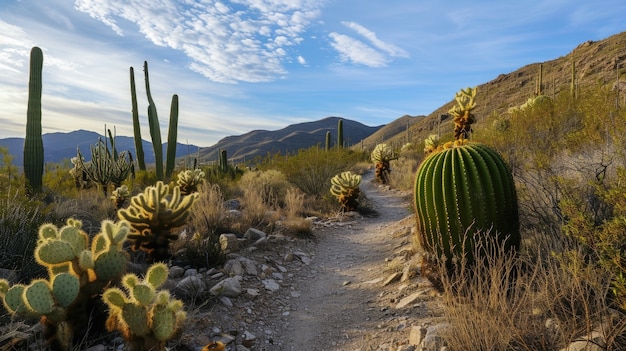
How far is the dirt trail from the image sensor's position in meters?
3.77

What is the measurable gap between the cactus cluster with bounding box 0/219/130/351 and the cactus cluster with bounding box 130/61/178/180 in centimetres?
1112

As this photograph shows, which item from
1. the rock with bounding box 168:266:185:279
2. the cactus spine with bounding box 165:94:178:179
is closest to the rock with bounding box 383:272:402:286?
the rock with bounding box 168:266:185:279

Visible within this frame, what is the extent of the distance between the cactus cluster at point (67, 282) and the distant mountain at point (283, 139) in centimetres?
9352

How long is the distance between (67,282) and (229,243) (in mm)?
2994

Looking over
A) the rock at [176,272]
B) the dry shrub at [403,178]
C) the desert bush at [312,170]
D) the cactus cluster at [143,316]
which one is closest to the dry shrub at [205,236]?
the rock at [176,272]

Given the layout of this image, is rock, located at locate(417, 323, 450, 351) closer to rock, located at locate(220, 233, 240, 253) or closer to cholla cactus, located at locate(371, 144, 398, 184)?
rock, located at locate(220, 233, 240, 253)

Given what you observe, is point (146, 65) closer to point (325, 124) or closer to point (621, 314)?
point (621, 314)

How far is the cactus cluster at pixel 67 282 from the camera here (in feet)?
9.04

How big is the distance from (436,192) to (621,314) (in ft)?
6.31

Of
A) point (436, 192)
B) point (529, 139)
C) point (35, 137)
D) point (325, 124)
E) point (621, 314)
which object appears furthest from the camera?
point (325, 124)

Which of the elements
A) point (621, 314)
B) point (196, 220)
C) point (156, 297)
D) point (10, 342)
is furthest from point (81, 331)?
point (621, 314)

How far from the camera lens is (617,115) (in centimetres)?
445

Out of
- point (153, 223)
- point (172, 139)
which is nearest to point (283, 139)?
point (172, 139)

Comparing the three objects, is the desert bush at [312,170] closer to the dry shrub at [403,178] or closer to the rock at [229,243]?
the dry shrub at [403,178]
